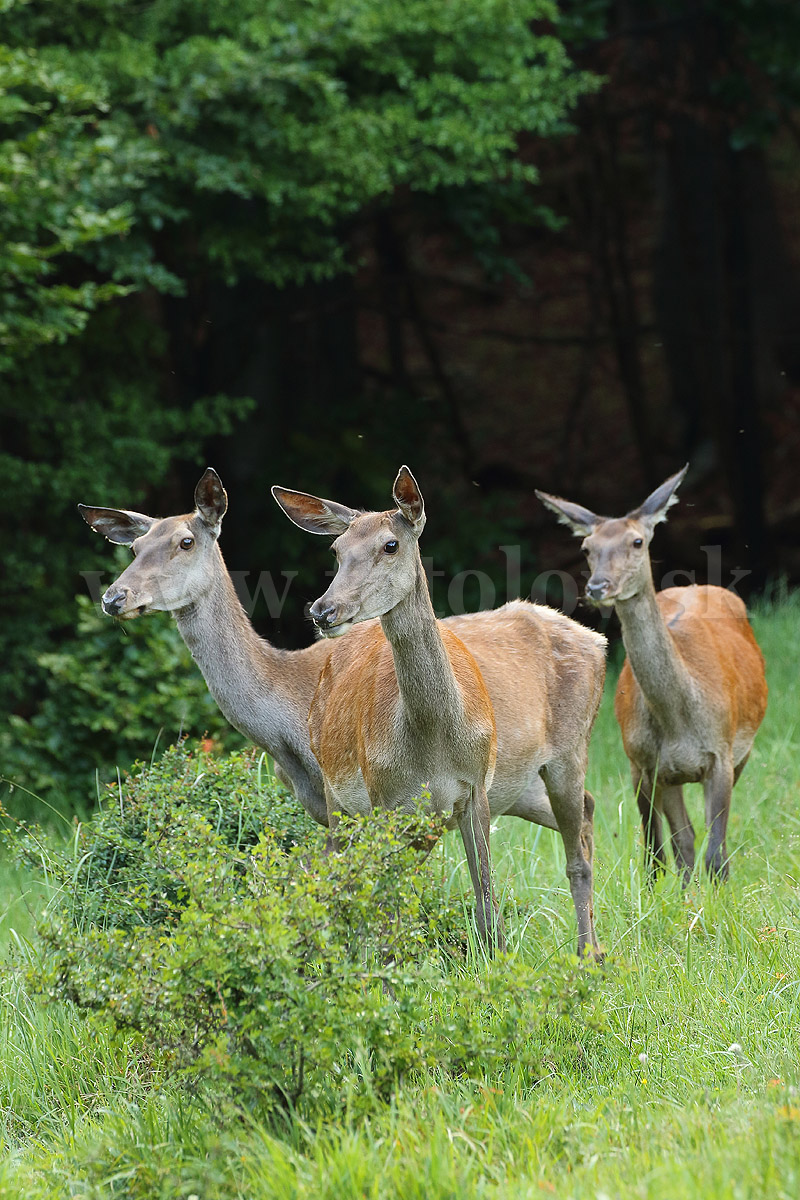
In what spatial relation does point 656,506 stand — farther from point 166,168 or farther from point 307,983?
point 166,168

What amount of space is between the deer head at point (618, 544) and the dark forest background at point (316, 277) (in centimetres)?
319

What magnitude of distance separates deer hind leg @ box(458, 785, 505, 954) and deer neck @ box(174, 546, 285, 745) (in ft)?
4.33

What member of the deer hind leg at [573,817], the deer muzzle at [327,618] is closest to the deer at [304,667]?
the deer hind leg at [573,817]

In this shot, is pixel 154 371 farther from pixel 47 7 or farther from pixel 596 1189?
pixel 596 1189

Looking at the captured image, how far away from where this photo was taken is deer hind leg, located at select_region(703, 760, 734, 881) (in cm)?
662

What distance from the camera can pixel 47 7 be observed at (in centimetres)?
980

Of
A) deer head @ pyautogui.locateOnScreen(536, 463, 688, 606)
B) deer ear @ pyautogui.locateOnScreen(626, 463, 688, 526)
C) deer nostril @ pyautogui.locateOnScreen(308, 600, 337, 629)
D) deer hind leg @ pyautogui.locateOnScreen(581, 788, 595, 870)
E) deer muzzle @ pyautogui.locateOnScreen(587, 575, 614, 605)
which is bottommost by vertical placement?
A: deer hind leg @ pyautogui.locateOnScreen(581, 788, 595, 870)

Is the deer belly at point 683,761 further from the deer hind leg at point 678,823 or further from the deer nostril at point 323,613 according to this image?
the deer nostril at point 323,613

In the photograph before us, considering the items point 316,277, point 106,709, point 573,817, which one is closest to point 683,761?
point 573,817

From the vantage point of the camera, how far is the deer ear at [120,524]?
649 cm

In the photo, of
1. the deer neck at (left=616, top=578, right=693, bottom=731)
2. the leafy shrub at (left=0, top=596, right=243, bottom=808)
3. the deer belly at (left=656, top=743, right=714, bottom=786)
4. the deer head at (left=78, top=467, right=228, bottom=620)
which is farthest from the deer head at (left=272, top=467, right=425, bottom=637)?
the leafy shrub at (left=0, top=596, right=243, bottom=808)

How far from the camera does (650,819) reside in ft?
23.1

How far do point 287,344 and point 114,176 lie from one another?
4.19m

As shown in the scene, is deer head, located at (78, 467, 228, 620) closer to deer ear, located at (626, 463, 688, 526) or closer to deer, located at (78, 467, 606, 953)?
deer, located at (78, 467, 606, 953)
